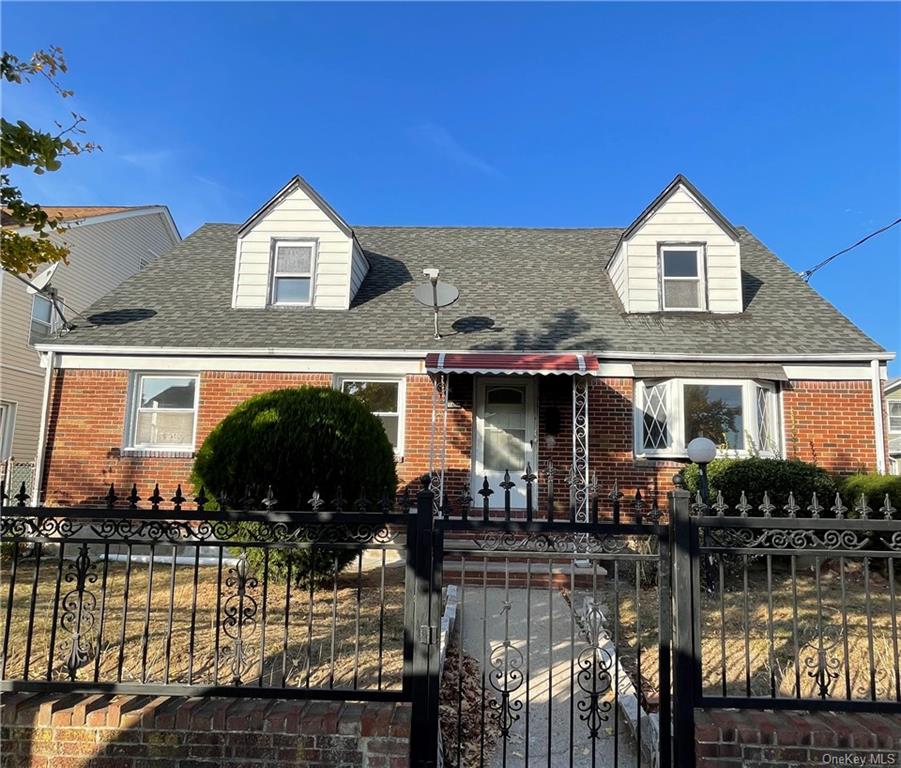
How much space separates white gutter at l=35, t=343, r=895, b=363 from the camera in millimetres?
9641

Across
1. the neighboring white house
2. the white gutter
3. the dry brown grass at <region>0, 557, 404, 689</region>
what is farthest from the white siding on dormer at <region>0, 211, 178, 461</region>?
the dry brown grass at <region>0, 557, 404, 689</region>

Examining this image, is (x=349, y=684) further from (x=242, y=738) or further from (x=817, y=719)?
(x=817, y=719)

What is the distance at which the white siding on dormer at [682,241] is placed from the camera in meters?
10.9

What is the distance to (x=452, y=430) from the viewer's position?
1015cm

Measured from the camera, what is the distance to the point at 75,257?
58.2 ft

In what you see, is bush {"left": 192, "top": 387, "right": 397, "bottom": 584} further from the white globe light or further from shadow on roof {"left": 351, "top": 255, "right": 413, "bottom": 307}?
shadow on roof {"left": 351, "top": 255, "right": 413, "bottom": 307}

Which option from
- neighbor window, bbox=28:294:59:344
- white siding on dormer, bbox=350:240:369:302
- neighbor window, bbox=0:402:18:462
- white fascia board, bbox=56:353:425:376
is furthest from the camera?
neighbor window, bbox=28:294:59:344

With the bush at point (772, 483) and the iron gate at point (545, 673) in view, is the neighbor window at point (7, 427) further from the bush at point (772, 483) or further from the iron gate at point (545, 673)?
the bush at point (772, 483)

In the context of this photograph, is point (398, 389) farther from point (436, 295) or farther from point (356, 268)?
point (356, 268)

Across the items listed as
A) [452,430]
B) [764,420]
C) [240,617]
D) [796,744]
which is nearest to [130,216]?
[452,430]

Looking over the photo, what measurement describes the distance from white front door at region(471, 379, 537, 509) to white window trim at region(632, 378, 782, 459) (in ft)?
5.75

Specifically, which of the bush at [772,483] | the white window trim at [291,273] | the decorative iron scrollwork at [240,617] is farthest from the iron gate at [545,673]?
the white window trim at [291,273]

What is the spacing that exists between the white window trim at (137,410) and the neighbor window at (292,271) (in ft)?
7.58

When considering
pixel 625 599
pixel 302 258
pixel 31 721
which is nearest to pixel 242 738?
pixel 31 721
